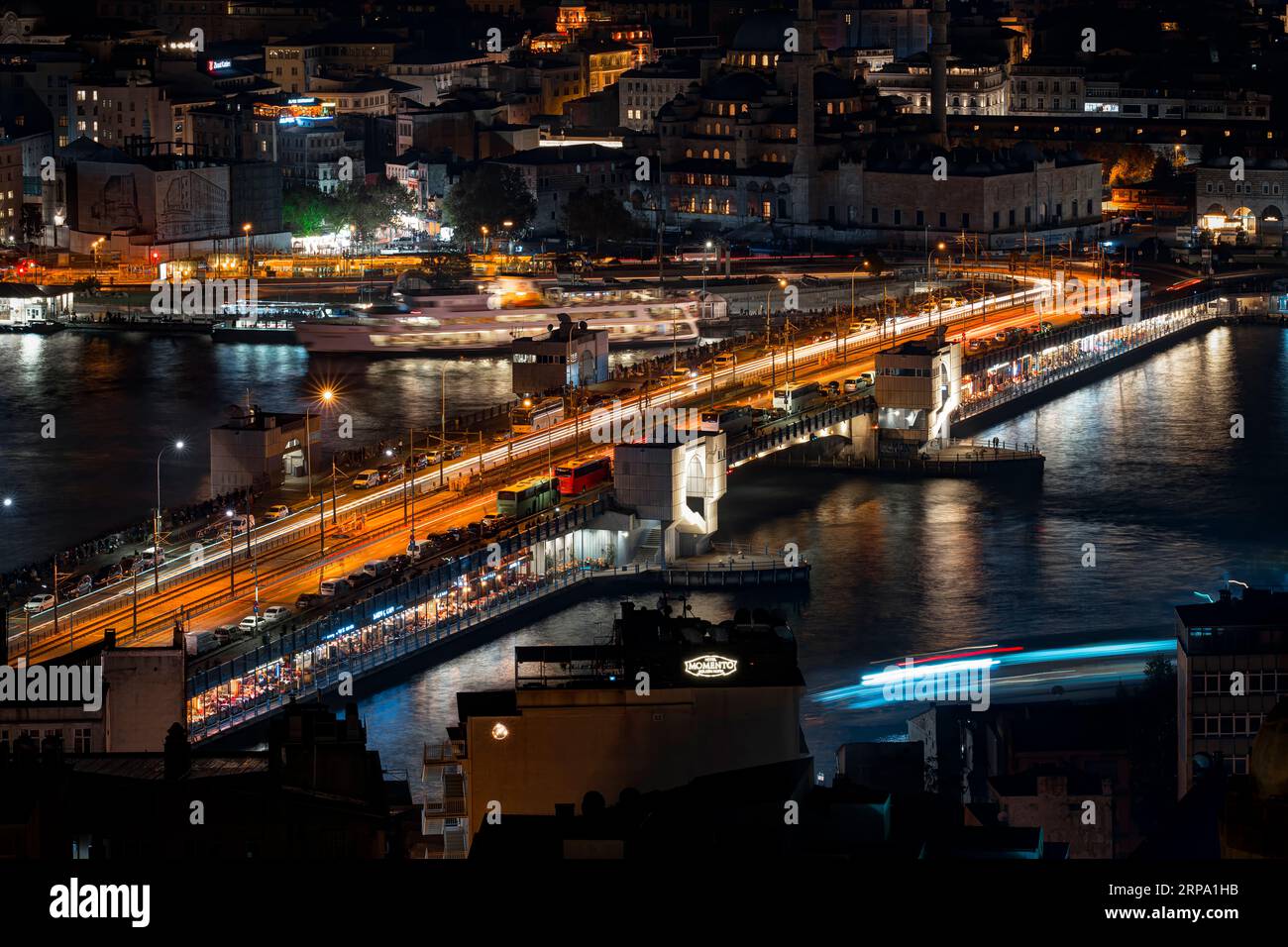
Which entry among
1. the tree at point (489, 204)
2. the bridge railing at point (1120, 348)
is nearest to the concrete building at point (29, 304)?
the tree at point (489, 204)

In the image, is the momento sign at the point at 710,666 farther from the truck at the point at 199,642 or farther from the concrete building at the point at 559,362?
the concrete building at the point at 559,362

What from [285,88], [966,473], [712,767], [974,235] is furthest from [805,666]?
[285,88]

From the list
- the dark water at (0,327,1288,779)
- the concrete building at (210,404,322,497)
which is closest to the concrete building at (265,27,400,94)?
the dark water at (0,327,1288,779)

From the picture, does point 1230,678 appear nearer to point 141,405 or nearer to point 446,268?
point 141,405
